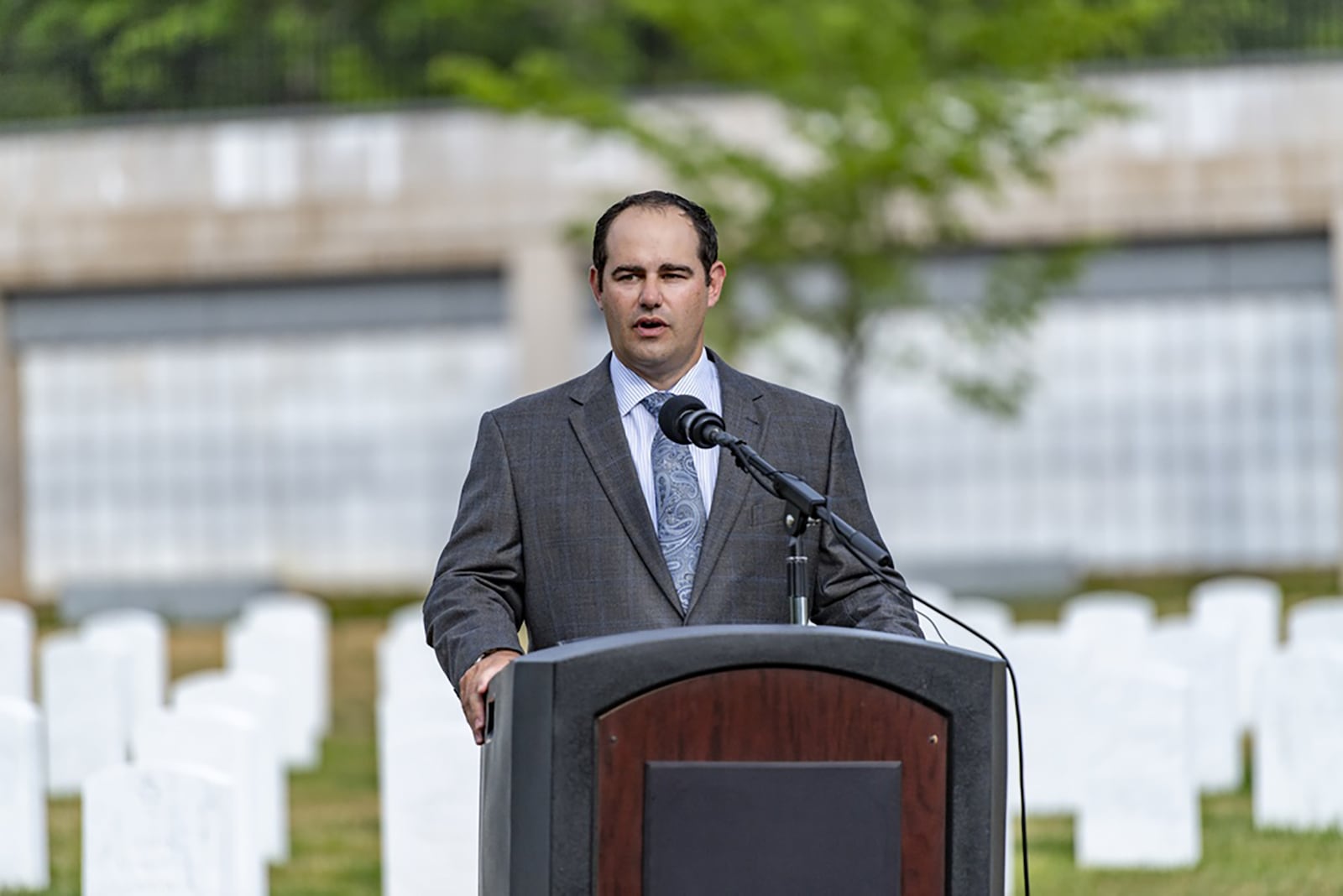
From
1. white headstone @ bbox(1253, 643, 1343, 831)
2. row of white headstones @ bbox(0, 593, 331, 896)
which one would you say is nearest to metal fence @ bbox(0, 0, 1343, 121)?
row of white headstones @ bbox(0, 593, 331, 896)

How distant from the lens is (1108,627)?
13.6 m

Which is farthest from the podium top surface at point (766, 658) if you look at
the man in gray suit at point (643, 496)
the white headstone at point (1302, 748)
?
the white headstone at point (1302, 748)

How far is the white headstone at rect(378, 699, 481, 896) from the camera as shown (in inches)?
334

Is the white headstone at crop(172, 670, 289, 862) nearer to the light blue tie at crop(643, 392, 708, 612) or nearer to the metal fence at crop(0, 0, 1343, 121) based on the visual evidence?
the light blue tie at crop(643, 392, 708, 612)

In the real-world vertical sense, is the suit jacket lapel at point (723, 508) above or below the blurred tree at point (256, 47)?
below

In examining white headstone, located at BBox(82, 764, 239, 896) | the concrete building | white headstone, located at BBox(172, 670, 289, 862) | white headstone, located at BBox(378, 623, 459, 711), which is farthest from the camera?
the concrete building

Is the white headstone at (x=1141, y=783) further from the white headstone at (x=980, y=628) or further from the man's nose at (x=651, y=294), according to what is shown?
the man's nose at (x=651, y=294)

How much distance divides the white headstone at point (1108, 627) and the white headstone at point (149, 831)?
6051 millimetres

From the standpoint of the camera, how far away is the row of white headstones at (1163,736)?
386 inches

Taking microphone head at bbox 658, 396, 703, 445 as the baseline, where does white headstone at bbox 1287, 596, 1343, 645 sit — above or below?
below

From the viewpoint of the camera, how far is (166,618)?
2533cm

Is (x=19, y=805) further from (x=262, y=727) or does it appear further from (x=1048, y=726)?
(x=1048, y=726)

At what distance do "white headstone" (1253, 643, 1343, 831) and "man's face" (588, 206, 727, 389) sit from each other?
22.4ft

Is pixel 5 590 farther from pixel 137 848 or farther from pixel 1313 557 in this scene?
pixel 137 848
